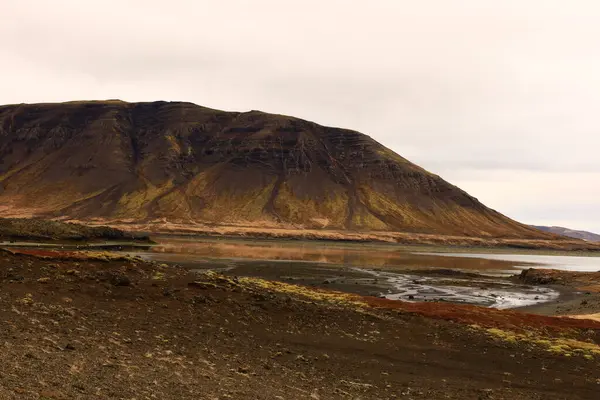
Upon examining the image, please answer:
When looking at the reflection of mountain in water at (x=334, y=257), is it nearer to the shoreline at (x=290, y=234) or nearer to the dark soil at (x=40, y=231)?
the dark soil at (x=40, y=231)

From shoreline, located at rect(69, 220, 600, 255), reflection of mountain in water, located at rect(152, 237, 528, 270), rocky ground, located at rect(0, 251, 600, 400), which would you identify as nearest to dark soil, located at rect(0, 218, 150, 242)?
reflection of mountain in water, located at rect(152, 237, 528, 270)

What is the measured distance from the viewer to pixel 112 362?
12.2m

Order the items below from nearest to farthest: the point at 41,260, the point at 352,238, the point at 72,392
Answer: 1. the point at 72,392
2. the point at 41,260
3. the point at 352,238

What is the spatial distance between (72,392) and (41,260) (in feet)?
51.4

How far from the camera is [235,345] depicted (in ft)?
55.1

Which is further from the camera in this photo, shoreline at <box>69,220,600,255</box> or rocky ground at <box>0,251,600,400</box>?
shoreline at <box>69,220,600,255</box>

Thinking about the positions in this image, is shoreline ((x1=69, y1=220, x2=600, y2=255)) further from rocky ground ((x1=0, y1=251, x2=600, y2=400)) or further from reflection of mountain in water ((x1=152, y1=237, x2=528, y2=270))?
rocky ground ((x1=0, y1=251, x2=600, y2=400))

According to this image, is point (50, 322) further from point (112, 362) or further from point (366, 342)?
point (366, 342)

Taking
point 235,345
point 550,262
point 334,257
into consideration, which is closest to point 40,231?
point 334,257

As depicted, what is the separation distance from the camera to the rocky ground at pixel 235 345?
1161 centimetres

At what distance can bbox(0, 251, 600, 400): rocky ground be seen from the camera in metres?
11.6

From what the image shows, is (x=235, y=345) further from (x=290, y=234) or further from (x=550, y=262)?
(x=290, y=234)

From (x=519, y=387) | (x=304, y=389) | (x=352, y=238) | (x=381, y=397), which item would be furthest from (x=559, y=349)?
(x=352, y=238)

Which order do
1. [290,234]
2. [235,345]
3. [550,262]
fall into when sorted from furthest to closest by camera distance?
1. [290,234]
2. [550,262]
3. [235,345]
